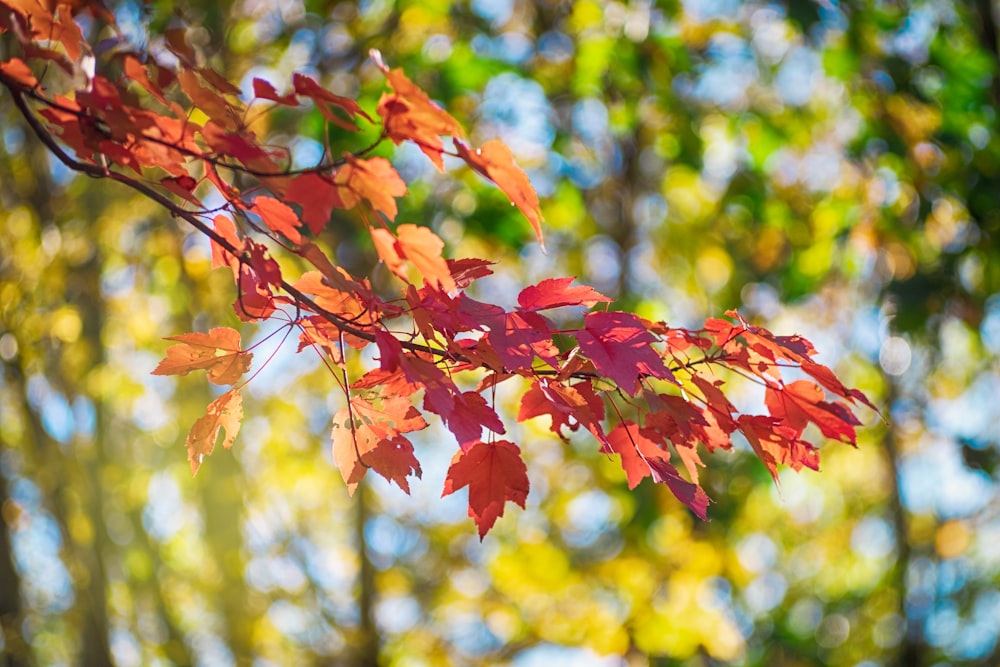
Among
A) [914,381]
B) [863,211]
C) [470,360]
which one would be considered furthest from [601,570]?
[470,360]

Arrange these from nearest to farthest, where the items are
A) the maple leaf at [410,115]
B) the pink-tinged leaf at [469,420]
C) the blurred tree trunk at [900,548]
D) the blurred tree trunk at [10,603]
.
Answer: the maple leaf at [410,115]
the pink-tinged leaf at [469,420]
the blurred tree trunk at [10,603]
the blurred tree trunk at [900,548]

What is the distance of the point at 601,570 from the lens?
14.3ft

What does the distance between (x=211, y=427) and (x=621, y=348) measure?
594 mm

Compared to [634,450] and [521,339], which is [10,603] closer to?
[634,450]

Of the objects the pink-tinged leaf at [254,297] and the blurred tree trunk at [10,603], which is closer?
the pink-tinged leaf at [254,297]

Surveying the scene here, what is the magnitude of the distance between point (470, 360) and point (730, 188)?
341cm

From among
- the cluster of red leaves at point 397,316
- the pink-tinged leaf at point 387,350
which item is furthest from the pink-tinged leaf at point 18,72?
the pink-tinged leaf at point 387,350

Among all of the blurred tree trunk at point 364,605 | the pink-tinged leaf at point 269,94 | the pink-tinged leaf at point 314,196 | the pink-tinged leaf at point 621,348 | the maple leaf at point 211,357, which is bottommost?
the pink-tinged leaf at point 621,348

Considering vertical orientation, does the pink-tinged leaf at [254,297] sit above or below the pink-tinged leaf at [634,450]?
above

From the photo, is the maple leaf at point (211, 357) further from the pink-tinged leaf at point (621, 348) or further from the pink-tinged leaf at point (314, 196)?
the pink-tinged leaf at point (621, 348)

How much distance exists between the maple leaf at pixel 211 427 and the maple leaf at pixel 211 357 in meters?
0.04

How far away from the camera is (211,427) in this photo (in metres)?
1.22

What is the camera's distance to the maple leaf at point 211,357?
3.81 feet

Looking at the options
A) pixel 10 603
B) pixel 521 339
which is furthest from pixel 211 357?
pixel 10 603
